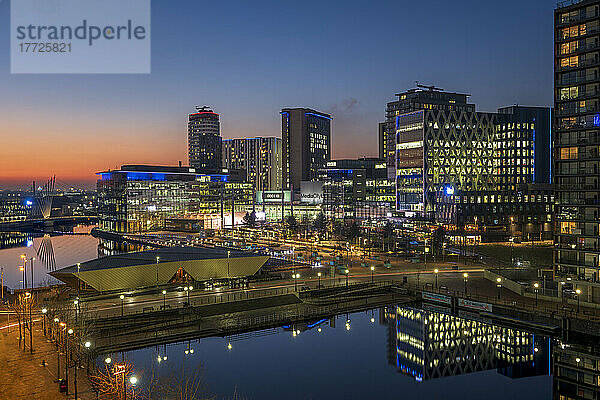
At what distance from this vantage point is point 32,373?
38406mm

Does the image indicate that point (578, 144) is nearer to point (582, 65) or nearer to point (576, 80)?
point (576, 80)

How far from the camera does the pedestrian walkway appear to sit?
115ft

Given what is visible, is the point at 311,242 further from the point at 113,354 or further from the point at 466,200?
the point at 113,354

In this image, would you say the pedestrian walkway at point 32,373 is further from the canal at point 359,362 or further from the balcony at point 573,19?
the balcony at point 573,19

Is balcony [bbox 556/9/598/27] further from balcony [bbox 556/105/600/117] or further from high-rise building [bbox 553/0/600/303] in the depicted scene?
balcony [bbox 556/105/600/117]

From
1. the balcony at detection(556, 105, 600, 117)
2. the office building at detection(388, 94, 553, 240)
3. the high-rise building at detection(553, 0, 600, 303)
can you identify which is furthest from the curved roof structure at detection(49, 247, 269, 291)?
the office building at detection(388, 94, 553, 240)

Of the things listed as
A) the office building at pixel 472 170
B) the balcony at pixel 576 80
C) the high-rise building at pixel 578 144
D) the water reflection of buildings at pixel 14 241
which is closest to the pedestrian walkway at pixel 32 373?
the high-rise building at pixel 578 144

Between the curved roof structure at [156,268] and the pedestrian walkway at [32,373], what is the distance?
19.6 meters

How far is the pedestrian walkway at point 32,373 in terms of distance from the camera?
1374 inches

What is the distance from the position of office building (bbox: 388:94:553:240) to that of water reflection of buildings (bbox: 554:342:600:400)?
97.1 metres

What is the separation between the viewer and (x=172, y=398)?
125 ft

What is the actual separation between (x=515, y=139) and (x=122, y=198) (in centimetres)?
13423

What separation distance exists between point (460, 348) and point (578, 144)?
28.3 m

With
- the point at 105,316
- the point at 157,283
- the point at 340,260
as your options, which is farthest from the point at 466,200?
the point at 105,316
